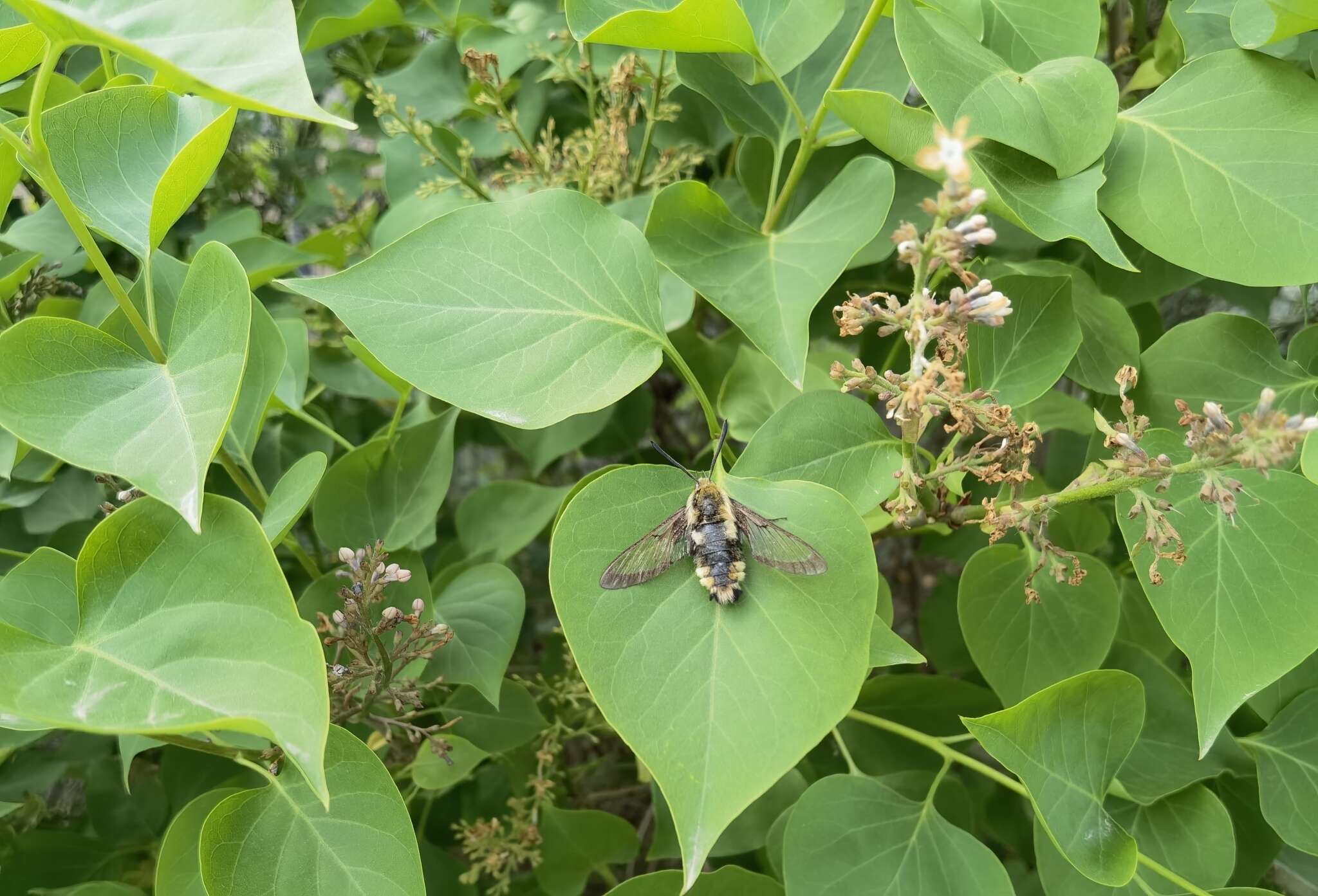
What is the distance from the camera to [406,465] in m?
0.61

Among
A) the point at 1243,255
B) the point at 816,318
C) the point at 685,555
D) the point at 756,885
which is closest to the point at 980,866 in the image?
the point at 756,885

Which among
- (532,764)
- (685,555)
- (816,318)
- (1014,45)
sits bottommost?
(532,764)

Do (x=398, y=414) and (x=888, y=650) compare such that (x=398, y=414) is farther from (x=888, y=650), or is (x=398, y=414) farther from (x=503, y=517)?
(x=888, y=650)

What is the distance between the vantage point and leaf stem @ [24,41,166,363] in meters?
0.39

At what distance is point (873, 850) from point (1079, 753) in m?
0.13

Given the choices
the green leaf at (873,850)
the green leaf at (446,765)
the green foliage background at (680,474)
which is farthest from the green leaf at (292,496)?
the green leaf at (873,850)

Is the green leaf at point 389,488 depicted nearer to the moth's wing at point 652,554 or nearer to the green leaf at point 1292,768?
the moth's wing at point 652,554

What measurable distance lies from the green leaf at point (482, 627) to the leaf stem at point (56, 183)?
0.77ft

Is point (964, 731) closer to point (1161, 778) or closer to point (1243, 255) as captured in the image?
point (1161, 778)

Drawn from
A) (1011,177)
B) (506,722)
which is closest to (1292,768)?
(1011,177)

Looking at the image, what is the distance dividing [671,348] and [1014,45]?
0.30m

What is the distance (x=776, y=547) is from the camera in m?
0.41

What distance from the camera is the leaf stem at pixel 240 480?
0.52 metres

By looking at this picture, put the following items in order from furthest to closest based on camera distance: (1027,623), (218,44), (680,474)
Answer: (1027,623), (680,474), (218,44)
